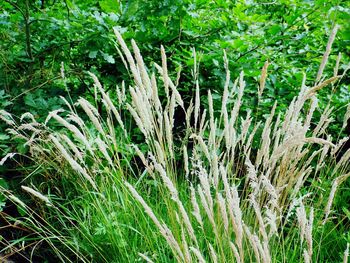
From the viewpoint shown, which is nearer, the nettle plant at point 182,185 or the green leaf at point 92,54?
the nettle plant at point 182,185

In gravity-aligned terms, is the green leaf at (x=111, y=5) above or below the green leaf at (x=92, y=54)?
above

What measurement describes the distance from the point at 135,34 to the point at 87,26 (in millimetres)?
299

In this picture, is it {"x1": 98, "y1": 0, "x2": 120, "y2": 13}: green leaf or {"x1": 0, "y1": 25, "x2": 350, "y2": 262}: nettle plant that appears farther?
{"x1": 98, "y1": 0, "x2": 120, "y2": 13}: green leaf

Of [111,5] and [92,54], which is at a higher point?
[111,5]

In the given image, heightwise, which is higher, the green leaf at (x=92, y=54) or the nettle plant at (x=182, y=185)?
the green leaf at (x=92, y=54)

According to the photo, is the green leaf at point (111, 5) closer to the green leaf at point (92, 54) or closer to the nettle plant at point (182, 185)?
the green leaf at point (92, 54)

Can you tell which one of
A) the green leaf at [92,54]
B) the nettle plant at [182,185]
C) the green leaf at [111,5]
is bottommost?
the nettle plant at [182,185]

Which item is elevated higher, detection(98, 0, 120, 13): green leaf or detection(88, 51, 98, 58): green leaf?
detection(98, 0, 120, 13): green leaf

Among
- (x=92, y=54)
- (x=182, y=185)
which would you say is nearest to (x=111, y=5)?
(x=92, y=54)

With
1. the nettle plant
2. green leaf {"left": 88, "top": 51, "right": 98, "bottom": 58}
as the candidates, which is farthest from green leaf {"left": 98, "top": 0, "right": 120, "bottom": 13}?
the nettle plant

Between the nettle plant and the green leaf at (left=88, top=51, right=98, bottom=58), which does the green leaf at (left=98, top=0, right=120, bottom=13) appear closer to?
the green leaf at (left=88, top=51, right=98, bottom=58)

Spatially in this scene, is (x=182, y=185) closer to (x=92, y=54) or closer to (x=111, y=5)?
(x=92, y=54)

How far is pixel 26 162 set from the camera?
2.44m

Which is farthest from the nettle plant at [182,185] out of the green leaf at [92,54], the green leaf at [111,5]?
the green leaf at [111,5]
